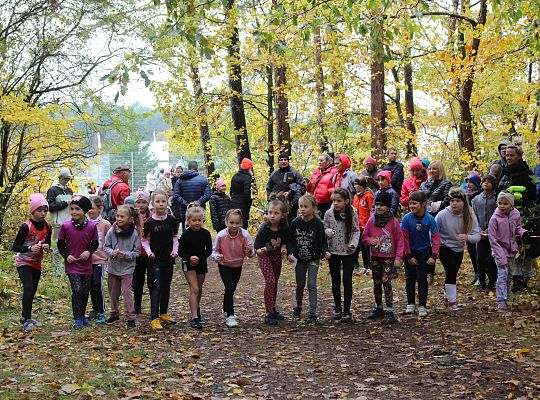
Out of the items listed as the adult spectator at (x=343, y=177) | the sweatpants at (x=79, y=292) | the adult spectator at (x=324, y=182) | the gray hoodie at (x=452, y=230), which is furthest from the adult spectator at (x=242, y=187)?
the sweatpants at (x=79, y=292)

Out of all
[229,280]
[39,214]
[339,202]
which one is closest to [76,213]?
[39,214]

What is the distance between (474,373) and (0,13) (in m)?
12.7

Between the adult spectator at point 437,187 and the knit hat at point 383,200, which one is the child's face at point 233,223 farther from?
the adult spectator at point 437,187

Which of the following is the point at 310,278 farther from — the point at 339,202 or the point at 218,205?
the point at 218,205

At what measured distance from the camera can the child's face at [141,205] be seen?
32.1 ft

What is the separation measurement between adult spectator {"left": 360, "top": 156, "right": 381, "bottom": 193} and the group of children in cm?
313

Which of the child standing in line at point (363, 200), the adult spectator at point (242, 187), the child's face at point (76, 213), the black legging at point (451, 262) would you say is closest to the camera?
the child's face at point (76, 213)

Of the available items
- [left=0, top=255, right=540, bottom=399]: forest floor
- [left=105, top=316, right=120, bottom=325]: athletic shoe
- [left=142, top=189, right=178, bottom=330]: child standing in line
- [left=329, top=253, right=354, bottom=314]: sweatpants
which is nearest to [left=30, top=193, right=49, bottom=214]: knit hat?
[left=142, top=189, right=178, bottom=330]: child standing in line

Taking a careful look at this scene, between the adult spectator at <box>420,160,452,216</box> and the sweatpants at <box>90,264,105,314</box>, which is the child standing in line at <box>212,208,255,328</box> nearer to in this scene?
the sweatpants at <box>90,264,105,314</box>

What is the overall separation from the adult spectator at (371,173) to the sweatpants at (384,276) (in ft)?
11.5

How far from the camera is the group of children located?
884 centimetres

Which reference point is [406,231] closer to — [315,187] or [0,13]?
[315,187]

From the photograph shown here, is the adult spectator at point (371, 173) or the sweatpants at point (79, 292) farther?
the adult spectator at point (371, 173)

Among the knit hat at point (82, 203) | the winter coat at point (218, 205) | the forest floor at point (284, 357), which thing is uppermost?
the winter coat at point (218, 205)
